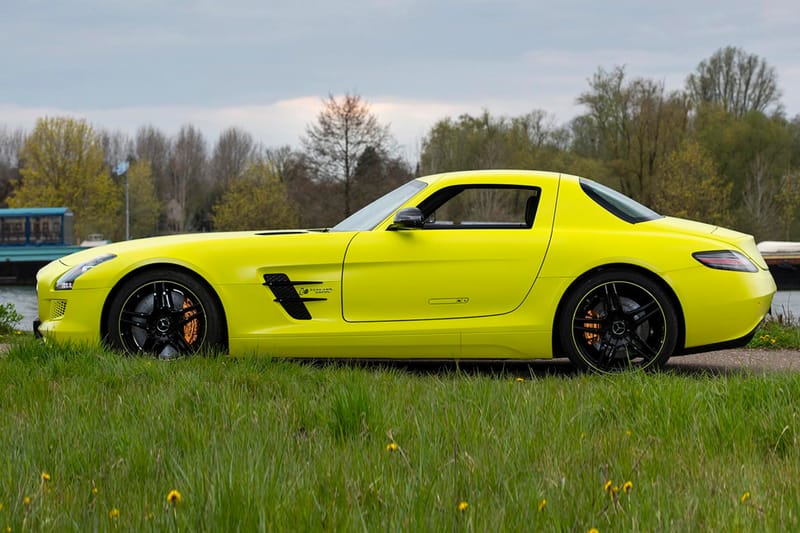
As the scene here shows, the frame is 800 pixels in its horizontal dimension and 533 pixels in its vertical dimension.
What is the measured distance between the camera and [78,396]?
14.7 feet

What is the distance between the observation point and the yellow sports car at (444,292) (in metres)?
6.34

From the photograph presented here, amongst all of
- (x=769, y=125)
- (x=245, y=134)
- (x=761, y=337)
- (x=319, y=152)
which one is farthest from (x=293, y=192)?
(x=245, y=134)

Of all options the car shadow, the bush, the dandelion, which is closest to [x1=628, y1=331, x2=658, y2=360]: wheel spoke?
the car shadow

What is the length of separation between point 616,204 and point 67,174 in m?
66.8

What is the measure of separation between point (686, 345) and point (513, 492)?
3964 millimetres

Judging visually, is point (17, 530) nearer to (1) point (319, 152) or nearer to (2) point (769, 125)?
(1) point (319, 152)

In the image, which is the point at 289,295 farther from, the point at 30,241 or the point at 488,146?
the point at 488,146

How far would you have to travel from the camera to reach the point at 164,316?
6520 millimetres

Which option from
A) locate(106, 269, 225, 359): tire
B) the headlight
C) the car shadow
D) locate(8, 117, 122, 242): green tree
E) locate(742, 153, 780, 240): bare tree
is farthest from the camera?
locate(8, 117, 122, 242): green tree

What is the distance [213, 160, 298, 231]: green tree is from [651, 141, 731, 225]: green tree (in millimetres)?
21286

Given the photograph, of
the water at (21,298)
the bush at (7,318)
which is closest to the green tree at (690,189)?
the water at (21,298)

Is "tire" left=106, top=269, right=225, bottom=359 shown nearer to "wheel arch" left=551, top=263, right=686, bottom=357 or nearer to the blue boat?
"wheel arch" left=551, top=263, right=686, bottom=357

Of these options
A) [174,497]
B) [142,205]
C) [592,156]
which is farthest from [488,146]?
[174,497]

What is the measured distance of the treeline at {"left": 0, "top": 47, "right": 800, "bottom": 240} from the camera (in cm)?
4859
